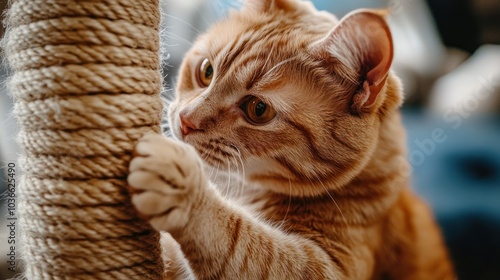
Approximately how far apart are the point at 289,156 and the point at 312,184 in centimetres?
9

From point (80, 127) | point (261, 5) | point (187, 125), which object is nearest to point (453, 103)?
point (261, 5)

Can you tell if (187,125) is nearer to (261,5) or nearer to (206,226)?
(206,226)

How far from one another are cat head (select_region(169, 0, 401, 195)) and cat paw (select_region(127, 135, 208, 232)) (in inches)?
9.6

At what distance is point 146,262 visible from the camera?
76 cm

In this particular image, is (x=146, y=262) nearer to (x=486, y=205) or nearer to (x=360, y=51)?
(x=360, y=51)

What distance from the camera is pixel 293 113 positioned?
100cm

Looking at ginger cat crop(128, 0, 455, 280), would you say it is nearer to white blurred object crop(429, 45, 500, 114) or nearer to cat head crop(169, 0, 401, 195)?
cat head crop(169, 0, 401, 195)

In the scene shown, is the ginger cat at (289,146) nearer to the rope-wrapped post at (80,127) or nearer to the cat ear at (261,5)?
the cat ear at (261,5)

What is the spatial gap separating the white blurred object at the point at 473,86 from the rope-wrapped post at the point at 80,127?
1.40 m

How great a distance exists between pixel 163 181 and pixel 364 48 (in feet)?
1.70

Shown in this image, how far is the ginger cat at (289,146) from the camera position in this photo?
2.86 feet

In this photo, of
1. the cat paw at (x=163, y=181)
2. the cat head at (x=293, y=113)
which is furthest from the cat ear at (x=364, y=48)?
the cat paw at (x=163, y=181)

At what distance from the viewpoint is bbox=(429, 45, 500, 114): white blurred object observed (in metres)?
1.69

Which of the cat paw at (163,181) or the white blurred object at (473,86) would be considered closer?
the cat paw at (163,181)
